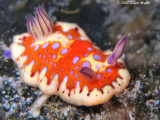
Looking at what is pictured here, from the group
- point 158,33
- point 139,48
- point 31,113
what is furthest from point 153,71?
point 31,113

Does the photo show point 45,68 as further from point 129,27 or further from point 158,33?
point 158,33

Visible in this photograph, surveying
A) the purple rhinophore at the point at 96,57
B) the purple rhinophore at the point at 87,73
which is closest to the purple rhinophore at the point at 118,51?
the purple rhinophore at the point at 96,57

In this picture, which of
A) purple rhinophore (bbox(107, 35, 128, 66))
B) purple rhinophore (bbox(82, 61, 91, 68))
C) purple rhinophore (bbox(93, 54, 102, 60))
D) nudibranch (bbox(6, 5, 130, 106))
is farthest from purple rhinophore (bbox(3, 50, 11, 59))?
purple rhinophore (bbox(107, 35, 128, 66))

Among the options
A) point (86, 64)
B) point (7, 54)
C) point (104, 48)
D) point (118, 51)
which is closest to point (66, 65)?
point (86, 64)

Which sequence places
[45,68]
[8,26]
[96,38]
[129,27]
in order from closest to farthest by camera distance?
[45,68] < [8,26] < [96,38] < [129,27]

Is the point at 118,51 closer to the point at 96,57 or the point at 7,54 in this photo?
the point at 96,57

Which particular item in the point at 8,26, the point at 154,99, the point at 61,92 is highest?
the point at 8,26

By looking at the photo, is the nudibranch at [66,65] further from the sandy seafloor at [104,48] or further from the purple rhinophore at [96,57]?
the sandy seafloor at [104,48]

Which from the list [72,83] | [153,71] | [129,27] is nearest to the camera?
[72,83]
